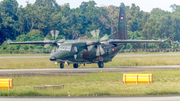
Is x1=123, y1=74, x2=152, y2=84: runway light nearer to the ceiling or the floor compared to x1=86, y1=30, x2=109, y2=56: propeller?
nearer to the floor

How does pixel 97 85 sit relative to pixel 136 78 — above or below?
below

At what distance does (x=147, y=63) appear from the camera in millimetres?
48000

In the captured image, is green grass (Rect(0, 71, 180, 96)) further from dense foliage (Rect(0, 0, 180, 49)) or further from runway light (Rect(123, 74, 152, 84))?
dense foliage (Rect(0, 0, 180, 49))

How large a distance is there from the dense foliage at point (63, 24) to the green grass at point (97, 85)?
50.5 meters

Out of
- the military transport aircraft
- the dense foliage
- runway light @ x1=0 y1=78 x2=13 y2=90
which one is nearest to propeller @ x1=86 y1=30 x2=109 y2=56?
the military transport aircraft

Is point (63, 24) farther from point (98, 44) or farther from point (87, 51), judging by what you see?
point (87, 51)

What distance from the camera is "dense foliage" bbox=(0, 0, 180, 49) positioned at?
9044 cm

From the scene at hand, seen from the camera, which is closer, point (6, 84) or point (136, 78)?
point (6, 84)

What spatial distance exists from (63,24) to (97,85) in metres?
80.6

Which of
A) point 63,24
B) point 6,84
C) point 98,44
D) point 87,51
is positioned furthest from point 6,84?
point 63,24

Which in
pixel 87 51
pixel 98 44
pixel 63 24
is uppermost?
pixel 63 24

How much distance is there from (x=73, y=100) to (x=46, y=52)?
191 feet

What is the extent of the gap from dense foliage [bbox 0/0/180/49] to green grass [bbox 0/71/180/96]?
50.5 metres

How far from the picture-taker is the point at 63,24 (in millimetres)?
106125
